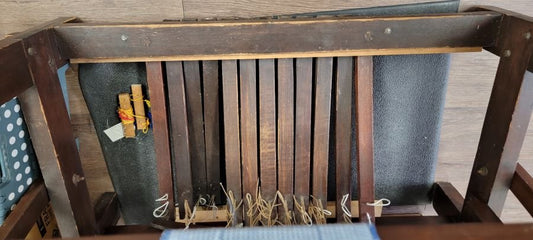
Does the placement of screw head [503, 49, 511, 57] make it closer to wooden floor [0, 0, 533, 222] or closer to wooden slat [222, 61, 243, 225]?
wooden floor [0, 0, 533, 222]

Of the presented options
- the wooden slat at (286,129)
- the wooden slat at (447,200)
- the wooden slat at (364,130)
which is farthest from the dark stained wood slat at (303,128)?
the wooden slat at (447,200)

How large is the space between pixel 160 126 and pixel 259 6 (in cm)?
39

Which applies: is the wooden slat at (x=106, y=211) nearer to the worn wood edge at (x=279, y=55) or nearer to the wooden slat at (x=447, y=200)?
the worn wood edge at (x=279, y=55)

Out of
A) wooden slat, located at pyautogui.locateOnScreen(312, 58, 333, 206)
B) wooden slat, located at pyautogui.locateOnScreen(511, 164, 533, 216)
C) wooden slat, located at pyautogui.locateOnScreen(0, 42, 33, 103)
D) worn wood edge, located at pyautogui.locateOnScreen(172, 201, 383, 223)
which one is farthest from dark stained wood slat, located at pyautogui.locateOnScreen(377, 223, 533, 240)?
wooden slat, located at pyautogui.locateOnScreen(0, 42, 33, 103)

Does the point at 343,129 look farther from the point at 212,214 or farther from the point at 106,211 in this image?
the point at 106,211

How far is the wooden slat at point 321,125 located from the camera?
1.04 m

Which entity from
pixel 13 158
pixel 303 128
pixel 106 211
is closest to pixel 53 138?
pixel 13 158

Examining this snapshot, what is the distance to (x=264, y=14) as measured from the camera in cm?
108

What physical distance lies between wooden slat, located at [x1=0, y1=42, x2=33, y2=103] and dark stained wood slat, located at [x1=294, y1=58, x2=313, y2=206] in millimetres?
576

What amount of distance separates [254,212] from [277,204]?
7 cm

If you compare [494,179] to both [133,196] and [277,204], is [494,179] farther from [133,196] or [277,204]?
[133,196]

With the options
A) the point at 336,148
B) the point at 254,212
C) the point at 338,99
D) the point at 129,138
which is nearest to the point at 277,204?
the point at 254,212

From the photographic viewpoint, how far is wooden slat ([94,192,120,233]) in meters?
1.19

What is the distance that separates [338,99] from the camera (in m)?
1.08
